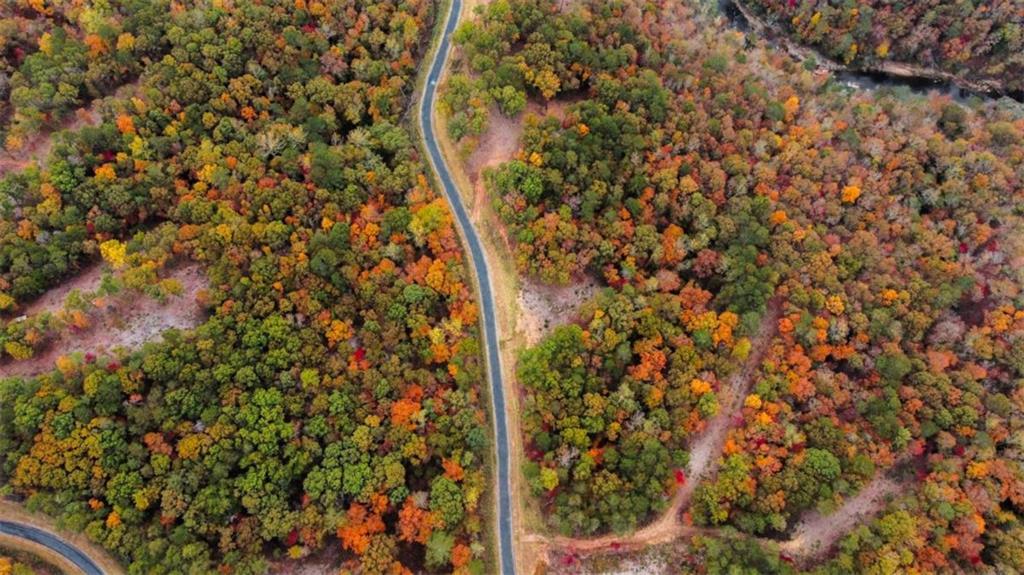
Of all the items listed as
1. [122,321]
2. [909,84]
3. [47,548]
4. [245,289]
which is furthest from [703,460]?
[909,84]

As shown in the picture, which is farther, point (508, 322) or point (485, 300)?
point (485, 300)

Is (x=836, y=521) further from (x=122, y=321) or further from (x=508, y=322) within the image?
(x=122, y=321)

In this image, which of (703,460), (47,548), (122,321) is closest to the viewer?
(47,548)

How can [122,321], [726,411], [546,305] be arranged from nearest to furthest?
[122,321], [726,411], [546,305]

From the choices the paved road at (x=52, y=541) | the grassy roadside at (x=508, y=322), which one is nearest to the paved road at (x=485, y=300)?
the grassy roadside at (x=508, y=322)

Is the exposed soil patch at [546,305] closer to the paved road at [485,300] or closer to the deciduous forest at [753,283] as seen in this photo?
the deciduous forest at [753,283]

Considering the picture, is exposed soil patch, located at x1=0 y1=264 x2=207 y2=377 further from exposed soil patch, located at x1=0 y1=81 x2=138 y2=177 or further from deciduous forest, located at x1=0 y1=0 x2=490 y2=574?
exposed soil patch, located at x1=0 y1=81 x2=138 y2=177
